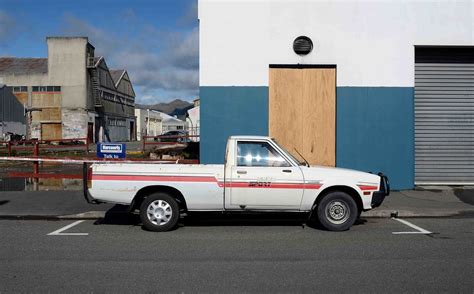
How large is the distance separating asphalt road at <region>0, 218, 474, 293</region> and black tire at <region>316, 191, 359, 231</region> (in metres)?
0.23

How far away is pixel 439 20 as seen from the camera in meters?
12.9

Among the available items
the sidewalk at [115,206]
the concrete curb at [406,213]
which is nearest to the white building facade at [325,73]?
the sidewalk at [115,206]

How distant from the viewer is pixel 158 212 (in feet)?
27.7

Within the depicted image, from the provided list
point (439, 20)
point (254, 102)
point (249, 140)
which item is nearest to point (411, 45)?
point (439, 20)

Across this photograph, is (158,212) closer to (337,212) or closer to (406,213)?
(337,212)

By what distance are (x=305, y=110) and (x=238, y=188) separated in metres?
5.16

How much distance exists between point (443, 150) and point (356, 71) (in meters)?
3.33

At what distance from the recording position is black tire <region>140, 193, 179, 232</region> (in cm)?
841

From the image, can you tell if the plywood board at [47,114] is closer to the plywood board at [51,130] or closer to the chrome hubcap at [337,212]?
the plywood board at [51,130]

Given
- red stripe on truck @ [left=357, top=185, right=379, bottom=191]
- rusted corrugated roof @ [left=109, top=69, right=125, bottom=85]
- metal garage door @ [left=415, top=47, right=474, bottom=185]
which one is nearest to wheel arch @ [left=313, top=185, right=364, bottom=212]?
red stripe on truck @ [left=357, top=185, right=379, bottom=191]

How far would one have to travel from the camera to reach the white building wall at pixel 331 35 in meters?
12.7

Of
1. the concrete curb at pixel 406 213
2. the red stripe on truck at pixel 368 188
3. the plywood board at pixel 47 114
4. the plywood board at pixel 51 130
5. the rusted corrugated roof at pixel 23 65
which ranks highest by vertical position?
the rusted corrugated roof at pixel 23 65

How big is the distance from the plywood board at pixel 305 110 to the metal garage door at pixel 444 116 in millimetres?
2541

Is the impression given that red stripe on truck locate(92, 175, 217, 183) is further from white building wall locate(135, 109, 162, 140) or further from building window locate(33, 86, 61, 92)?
white building wall locate(135, 109, 162, 140)
